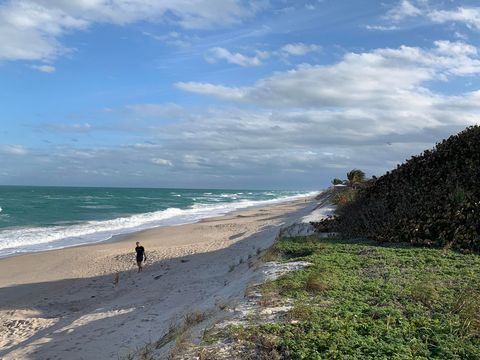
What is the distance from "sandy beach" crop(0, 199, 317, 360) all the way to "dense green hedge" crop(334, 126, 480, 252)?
11.4 ft

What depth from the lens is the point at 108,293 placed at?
1433 centimetres

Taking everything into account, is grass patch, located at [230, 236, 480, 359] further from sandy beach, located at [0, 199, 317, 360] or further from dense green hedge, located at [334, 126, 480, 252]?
dense green hedge, located at [334, 126, 480, 252]

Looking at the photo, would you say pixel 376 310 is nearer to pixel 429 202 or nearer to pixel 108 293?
pixel 429 202

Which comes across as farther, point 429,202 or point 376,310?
point 429,202

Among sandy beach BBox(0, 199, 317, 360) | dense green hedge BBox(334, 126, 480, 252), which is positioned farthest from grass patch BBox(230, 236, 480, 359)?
dense green hedge BBox(334, 126, 480, 252)

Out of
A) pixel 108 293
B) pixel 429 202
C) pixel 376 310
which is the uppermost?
pixel 429 202

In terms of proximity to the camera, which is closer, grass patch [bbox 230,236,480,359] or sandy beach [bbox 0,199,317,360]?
grass patch [bbox 230,236,480,359]

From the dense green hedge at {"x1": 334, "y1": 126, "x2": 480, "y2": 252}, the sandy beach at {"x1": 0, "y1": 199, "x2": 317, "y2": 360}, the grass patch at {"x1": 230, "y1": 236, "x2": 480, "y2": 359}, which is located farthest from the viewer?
the dense green hedge at {"x1": 334, "y1": 126, "x2": 480, "y2": 252}

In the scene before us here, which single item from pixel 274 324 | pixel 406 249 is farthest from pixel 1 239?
pixel 274 324

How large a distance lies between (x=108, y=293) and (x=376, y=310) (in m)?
10.1

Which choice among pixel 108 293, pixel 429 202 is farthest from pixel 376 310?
pixel 108 293

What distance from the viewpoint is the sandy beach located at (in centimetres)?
827

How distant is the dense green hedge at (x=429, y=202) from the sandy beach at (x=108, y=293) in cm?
346

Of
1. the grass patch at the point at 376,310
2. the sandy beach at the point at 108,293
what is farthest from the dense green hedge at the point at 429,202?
the sandy beach at the point at 108,293
